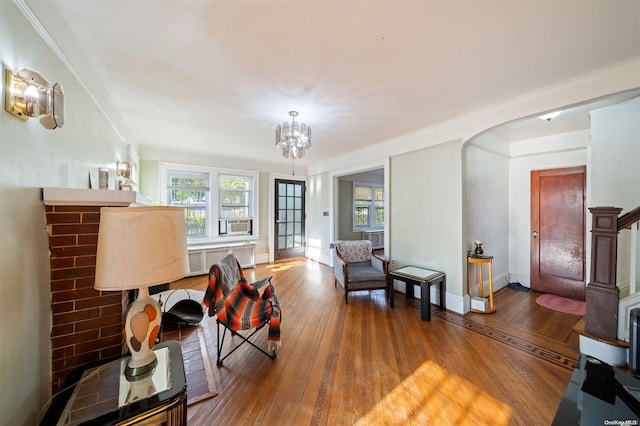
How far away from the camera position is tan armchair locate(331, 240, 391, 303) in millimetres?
3398

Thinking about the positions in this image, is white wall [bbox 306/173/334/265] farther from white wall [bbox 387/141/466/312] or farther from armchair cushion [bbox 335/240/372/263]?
white wall [bbox 387/141/466/312]

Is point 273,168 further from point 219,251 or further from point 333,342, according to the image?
point 333,342

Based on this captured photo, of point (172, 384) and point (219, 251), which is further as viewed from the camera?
point (219, 251)

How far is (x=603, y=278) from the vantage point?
6.90ft

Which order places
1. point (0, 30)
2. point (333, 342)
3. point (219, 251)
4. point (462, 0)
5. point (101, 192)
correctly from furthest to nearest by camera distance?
1. point (219, 251)
2. point (333, 342)
3. point (462, 0)
4. point (101, 192)
5. point (0, 30)

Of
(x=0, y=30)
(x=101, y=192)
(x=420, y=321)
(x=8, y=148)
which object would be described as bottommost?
(x=420, y=321)

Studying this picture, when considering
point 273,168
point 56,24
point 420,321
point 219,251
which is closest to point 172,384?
point 56,24

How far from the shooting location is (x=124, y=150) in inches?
131

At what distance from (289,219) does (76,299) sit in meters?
5.04

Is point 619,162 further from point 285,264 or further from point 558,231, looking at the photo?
point 285,264

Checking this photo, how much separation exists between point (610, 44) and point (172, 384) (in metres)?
3.55

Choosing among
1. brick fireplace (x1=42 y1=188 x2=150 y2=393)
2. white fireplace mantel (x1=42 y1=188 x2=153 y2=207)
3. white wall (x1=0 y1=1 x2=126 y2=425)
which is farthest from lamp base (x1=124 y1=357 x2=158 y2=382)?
white fireplace mantel (x1=42 y1=188 x2=153 y2=207)

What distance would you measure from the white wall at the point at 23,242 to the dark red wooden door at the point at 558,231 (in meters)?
5.71

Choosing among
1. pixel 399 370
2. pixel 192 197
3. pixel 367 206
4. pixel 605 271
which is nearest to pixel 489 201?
pixel 605 271
